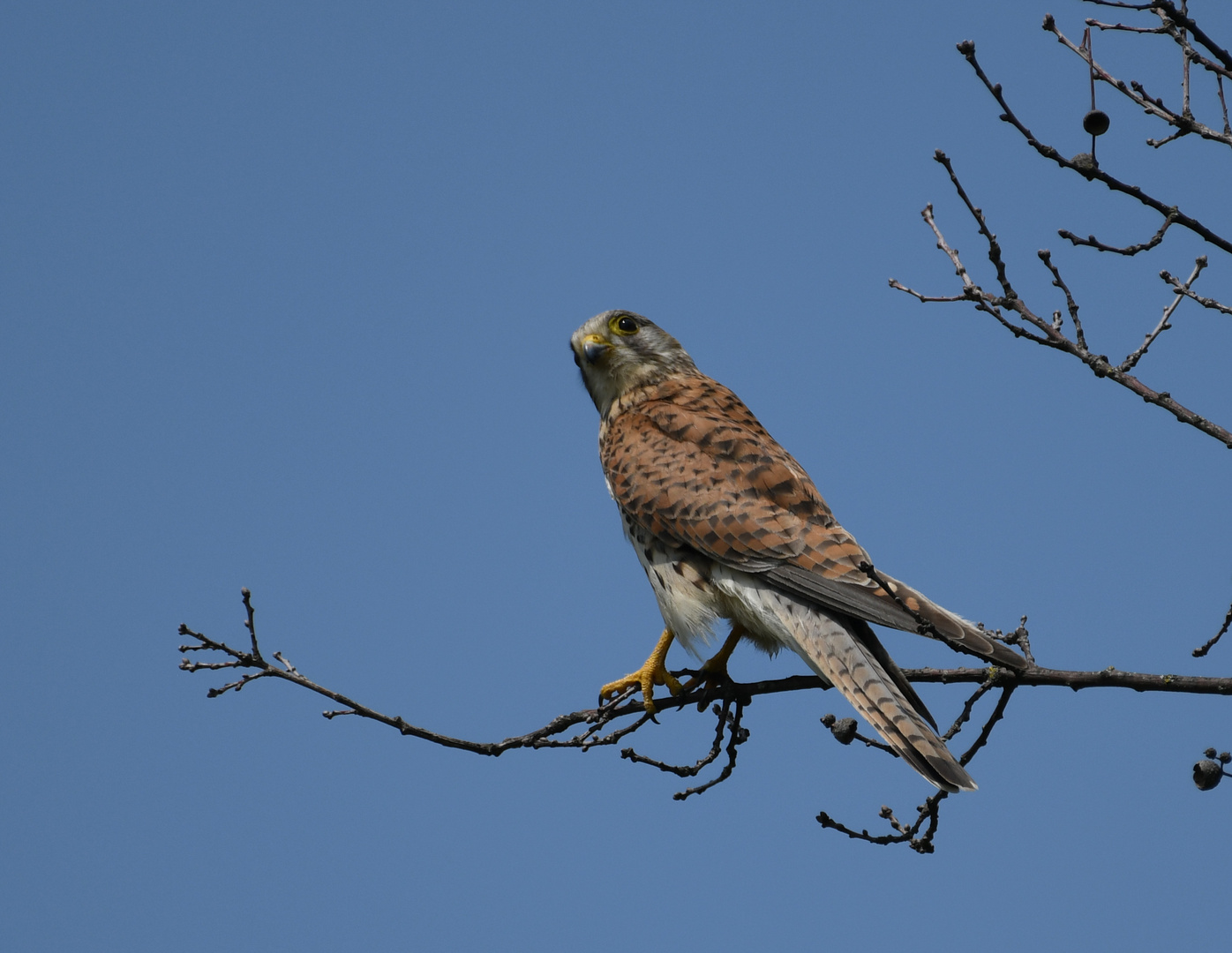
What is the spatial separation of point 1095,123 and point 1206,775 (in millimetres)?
1615

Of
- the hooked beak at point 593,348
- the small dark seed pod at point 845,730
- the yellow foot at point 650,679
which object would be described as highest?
the hooked beak at point 593,348

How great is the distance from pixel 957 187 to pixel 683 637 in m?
1.88

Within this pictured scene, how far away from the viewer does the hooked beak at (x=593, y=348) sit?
197 inches

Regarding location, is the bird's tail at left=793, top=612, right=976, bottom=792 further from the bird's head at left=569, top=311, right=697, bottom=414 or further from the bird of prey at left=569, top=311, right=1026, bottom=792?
the bird's head at left=569, top=311, right=697, bottom=414

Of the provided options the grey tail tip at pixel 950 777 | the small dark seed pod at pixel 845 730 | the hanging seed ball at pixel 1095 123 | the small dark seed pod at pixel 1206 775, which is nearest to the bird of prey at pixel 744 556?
the grey tail tip at pixel 950 777

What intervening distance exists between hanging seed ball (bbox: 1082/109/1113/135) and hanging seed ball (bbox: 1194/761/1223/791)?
1.57m

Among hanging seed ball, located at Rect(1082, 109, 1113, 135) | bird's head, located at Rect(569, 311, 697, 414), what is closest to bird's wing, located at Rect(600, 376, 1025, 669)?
bird's head, located at Rect(569, 311, 697, 414)

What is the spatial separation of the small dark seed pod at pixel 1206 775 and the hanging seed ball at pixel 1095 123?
61.8 inches

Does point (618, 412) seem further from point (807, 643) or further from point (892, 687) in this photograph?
point (892, 687)

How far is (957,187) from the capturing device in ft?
8.59

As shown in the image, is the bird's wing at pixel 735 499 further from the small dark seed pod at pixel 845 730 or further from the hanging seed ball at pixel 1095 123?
the hanging seed ball at pixel 1095 123

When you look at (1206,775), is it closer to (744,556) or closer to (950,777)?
(950,777)

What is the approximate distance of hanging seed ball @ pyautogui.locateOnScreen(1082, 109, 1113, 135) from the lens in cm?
265


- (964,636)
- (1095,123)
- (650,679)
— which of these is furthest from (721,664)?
(1095,123)
